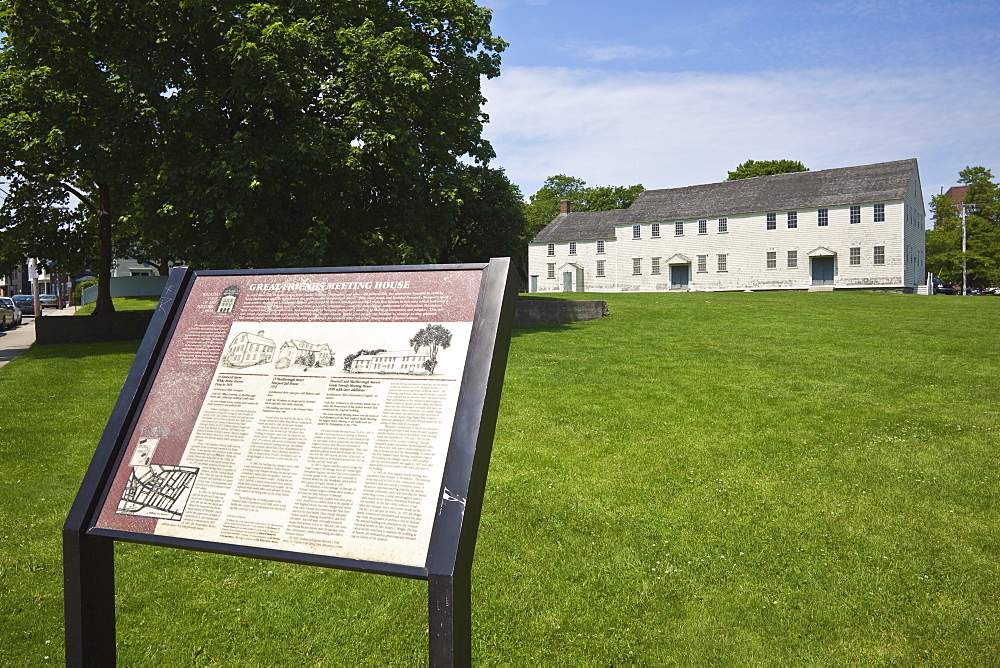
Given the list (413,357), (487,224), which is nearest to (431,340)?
(413,357)

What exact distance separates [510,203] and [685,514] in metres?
39.0

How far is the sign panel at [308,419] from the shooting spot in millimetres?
3373

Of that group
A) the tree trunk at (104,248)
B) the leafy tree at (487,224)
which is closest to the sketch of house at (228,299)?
the tree trunk at (104,248)

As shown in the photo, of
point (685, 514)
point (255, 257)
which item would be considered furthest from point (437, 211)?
point (685, 514)

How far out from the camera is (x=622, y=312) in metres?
27.8

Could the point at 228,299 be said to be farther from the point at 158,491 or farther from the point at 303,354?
the point at 158,491

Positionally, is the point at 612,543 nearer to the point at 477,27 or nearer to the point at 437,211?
the point at 437,211

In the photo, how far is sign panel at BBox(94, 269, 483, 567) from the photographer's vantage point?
3373 mm

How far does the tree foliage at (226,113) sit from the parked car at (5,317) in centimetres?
1847

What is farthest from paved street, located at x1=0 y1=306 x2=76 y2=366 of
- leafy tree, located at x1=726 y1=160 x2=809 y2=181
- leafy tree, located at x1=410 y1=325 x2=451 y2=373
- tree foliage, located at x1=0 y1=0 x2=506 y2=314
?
leafy tree, located at x1=726 y1=160 x2=809 y2=181

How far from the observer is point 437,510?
10.6 feet

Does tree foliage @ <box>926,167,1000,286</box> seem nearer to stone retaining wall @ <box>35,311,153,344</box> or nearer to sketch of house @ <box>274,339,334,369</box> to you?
stone retaining wall @ <box>35,311,153,344</box>

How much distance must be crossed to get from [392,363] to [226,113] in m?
21.0

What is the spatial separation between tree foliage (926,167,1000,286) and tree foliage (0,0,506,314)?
6192 centimetres
